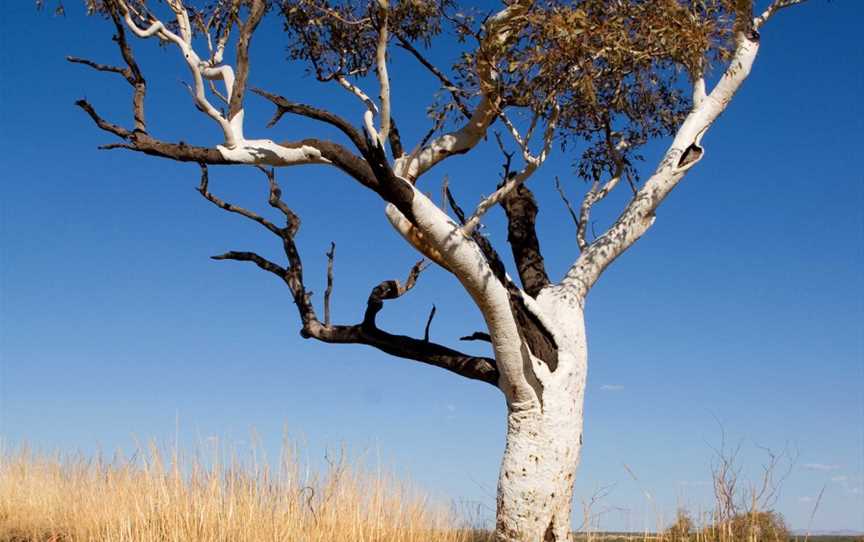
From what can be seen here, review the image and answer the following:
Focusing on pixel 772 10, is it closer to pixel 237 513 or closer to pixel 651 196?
pixel 651 196

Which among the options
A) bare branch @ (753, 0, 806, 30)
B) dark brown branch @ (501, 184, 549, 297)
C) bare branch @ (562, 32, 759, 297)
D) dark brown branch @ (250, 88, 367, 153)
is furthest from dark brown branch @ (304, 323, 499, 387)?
bare branch @ (753, 0, 806, 30)

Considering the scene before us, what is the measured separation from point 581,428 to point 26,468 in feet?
20.2

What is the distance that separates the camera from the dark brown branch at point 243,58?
26.2ft

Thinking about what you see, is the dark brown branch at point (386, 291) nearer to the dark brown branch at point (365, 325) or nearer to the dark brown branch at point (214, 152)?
→ the dark brown branch at point (365, 325)

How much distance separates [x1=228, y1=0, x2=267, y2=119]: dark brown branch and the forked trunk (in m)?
3.59

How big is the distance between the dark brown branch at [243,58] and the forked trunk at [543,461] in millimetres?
3590

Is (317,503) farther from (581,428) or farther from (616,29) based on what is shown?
(616,29)

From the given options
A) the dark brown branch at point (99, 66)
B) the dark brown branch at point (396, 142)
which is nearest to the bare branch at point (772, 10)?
the dark brown branch at point (396, 142)

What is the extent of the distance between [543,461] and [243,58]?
173 inches

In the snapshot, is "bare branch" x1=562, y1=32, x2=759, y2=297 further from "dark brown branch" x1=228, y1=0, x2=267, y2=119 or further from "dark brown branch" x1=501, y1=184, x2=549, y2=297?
"dark brown branch" x1=228, y1=0, x2=267, y2=119

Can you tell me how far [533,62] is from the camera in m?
8.36

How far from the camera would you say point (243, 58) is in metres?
8.18

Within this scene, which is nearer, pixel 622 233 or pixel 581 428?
pixel 581 428

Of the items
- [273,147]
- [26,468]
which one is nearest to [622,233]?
[273,147]
